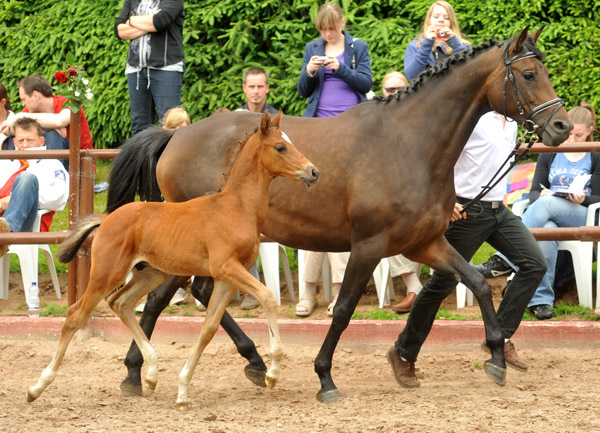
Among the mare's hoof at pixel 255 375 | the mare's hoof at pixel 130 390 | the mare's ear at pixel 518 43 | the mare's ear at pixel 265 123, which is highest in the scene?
the mare's ear at pixel 518 43

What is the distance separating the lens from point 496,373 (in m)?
5.64

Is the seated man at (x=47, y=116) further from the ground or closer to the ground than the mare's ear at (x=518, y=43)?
closer to the ground

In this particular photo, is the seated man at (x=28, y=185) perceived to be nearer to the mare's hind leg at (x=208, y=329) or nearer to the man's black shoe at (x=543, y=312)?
the mare's hind leg at (x=208, y=329)

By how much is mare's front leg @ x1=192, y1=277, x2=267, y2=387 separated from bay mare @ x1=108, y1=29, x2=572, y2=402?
20 millimetres

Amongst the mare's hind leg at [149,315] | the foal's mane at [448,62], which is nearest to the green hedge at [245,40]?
the foal's mane at [448,62]

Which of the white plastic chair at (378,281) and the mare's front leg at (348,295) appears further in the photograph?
the white plastic chair at (378,281)

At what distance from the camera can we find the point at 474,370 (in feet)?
21.4

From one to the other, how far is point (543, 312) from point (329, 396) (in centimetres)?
241

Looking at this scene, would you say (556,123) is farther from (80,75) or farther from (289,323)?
(80,75)

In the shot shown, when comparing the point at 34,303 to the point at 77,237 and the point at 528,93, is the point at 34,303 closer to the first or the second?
the point at 77,237

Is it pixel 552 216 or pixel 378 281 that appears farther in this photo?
pixel 378 281

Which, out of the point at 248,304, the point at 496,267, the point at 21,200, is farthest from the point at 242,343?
the point at 21,200

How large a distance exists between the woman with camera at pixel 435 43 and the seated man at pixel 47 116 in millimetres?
3078

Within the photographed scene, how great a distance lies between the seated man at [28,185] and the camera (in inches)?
301
